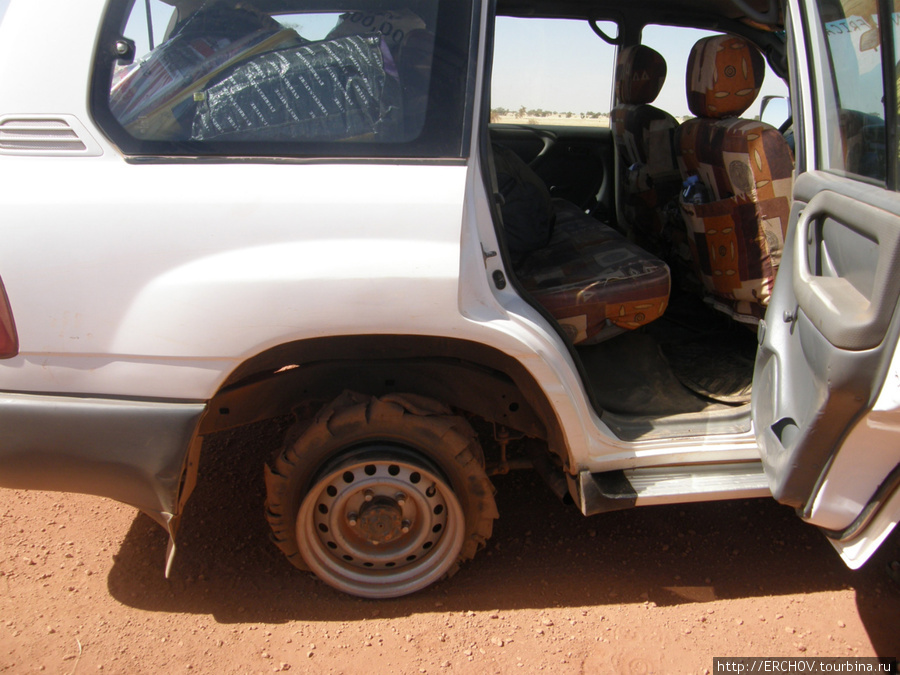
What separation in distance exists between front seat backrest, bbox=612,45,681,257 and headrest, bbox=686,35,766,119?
55 cm

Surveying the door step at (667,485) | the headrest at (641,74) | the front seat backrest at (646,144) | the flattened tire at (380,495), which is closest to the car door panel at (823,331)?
the door step at (667,485)

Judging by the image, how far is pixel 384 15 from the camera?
6.03ft

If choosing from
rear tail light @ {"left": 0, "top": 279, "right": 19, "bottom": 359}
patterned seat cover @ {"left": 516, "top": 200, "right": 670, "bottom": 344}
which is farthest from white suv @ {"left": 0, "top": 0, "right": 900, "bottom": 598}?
patterned seat cover @ {"left": 516, "top": 200, "right": 670, "bottom": 344}

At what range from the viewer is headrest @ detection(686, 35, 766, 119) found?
2.54 meters

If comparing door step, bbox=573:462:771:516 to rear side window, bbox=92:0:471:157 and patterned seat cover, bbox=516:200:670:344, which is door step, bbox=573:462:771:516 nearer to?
patterned seat cover, bbox=516:200:670:344

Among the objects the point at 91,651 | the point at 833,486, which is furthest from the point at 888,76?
the point at 91,651

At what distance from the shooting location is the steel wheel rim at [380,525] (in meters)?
2.16

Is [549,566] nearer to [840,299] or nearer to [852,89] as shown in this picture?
[840,299]

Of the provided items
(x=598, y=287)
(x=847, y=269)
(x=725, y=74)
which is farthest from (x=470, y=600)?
(x=725, y=74)

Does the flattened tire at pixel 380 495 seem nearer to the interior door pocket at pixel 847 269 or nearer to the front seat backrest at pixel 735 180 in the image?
the interior door pocket at pixel 847 269

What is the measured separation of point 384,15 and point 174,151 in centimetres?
69

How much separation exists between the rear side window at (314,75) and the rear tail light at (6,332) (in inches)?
24.8

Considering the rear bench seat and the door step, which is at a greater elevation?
the rear bench seat

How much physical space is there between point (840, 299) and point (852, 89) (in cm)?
71
